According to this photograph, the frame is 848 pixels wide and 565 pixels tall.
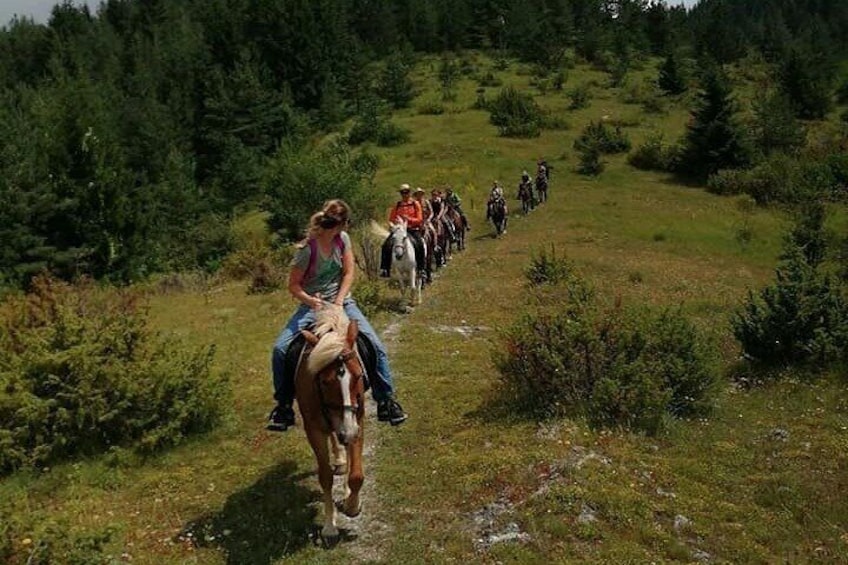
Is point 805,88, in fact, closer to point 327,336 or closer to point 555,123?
point 555,123

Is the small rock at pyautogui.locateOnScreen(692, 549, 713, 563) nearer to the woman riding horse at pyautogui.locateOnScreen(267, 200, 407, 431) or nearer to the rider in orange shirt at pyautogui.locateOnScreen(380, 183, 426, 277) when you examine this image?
the woman riding horse at pyautogui.locateOnScreen(267, 200, 407, 431)

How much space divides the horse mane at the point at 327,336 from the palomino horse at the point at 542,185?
1247 inches

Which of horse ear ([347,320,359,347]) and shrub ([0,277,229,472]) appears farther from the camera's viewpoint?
shrub ([0,277,229,472])

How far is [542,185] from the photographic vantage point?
123 ft

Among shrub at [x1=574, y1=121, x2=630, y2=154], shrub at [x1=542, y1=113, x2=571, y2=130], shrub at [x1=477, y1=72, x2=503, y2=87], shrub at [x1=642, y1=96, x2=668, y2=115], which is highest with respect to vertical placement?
shrub at [x1=477, y1=72, x2=503, y2=87]

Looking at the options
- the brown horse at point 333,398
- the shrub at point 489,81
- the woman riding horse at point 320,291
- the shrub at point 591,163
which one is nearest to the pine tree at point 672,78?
the shrub at point 489,81

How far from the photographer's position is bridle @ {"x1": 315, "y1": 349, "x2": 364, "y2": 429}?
6.34 meters

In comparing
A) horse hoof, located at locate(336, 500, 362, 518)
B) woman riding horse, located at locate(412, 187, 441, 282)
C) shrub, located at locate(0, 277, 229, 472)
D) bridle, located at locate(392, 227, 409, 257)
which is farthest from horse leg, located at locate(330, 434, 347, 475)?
woman riding horse, located at locate(412, 187, 441, 282)

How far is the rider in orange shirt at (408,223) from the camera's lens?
17.7 metres

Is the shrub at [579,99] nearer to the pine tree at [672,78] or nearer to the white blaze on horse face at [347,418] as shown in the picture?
the pine tree at [672,78]

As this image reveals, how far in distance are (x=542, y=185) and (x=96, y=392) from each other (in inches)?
1208

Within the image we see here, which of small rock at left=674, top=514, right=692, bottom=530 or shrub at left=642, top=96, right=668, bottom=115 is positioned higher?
shrub at left=642, top=96, right=668, bottom=115

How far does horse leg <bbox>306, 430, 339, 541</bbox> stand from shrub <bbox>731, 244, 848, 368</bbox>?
8.51 metres

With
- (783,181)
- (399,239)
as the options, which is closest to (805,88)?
(783,181)
